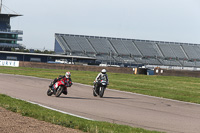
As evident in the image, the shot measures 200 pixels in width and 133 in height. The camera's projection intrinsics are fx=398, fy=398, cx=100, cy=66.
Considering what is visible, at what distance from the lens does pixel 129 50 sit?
11762 centimetres

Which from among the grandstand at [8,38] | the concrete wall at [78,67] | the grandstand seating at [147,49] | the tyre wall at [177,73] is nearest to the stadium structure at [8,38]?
the grandstand at [8,38]

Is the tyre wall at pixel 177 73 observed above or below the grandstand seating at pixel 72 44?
below

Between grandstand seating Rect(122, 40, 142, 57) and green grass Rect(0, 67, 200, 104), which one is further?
grandstand seating Rect(122, 40, 142, 57)

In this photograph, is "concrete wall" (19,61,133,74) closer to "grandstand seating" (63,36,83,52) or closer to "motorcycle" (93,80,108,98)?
"motorcycle" (93,80,108,98)

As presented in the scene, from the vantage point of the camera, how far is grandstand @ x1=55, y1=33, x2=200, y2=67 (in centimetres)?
11062

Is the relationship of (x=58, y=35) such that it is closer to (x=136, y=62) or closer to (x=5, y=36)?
(x=5, y=36)

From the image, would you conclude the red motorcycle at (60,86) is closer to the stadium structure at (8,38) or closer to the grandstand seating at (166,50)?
the stadium structure at (8,38)

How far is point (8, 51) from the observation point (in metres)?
102

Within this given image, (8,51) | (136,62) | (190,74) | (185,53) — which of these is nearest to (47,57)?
(8,51)

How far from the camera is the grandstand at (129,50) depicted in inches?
4355

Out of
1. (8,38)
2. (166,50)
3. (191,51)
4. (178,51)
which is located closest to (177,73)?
(8,38)

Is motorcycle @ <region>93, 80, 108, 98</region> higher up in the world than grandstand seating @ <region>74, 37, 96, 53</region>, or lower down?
lower down

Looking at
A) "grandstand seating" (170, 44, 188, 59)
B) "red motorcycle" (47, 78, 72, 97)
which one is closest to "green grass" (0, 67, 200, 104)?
"red motorcycle" (47, 78, 72, 97)

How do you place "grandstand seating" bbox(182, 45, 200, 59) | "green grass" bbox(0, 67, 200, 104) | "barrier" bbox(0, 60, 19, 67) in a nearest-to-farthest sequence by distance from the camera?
"green grass" bbox(0, 67, 200, 104) → "barrier" bbox(0, 60, 19, 67) → "grandstand seating" bbox(182, 45, 200, 59)
